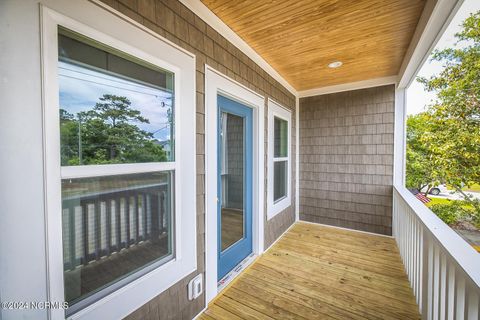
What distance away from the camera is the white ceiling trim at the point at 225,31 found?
65.9 inches

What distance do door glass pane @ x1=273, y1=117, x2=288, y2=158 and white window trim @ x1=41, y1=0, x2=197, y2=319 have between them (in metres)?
1.91

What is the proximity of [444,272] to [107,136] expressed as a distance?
85.4 inches

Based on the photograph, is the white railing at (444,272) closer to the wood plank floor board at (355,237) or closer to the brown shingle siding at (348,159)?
the wood plank floor board at (355,237)

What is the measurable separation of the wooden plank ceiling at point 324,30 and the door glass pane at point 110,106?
969 mm

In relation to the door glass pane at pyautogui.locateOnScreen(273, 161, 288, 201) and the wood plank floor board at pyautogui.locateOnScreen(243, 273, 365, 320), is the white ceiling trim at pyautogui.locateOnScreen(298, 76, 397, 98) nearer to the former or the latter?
the door glass pane at pyautogui.locateOnScreen(273, 161, 288, 201)

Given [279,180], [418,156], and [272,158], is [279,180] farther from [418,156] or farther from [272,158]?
[418,156]

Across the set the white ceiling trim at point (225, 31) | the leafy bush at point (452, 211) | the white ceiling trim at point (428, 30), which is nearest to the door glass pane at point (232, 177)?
the white ceiling trim at point (225, 31)

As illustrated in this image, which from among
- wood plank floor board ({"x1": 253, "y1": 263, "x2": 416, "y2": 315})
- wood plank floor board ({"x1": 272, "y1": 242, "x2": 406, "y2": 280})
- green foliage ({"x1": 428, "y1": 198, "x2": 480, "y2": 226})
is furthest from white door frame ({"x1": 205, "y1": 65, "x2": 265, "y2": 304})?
green foliage ({"x1": 428, "y1": 198, "x2": 480, "y2": 226})

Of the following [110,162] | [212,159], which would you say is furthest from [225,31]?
[110,162]

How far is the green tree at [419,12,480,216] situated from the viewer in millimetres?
1560

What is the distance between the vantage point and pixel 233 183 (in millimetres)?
2461

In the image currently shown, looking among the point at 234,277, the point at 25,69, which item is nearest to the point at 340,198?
the point at 234,277

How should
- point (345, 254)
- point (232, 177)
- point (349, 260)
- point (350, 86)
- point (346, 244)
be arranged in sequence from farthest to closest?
point (350, 86) → point (346, 244) → point (345, 254) → point (349, 260) → point (232, 177)

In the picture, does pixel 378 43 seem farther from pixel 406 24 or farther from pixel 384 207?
pixel 384 207
